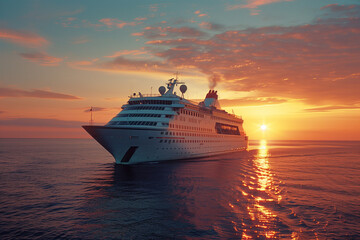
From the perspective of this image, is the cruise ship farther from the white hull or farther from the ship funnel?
the ship funnel

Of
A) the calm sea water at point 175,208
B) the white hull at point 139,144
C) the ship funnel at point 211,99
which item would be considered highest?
the ship funnel at point 211,99

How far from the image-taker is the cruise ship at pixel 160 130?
1484 inches

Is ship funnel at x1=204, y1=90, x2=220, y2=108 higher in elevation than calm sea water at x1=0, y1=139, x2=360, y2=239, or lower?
higher

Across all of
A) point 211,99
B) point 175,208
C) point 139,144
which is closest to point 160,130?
point 139,144

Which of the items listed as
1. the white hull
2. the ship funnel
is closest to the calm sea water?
the white hull

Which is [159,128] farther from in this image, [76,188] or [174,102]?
[76,188]

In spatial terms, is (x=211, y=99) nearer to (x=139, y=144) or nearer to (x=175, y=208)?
(x=139, y=144)

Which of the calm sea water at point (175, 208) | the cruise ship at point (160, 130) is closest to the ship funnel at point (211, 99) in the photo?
the cruise ship at point (160, 130)

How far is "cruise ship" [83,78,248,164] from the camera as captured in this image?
124 feet

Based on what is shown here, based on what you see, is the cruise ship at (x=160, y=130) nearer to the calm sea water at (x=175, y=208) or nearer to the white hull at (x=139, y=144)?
the white hull at (x=139, y=144)

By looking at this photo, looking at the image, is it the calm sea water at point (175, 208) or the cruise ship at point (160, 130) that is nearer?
the calm sea water at point (175, 208)

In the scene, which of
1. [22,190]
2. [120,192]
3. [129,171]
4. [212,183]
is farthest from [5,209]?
[212,183]

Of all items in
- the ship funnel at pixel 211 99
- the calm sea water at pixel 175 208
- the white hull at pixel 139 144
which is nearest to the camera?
the calm sea water at pixel 175 208

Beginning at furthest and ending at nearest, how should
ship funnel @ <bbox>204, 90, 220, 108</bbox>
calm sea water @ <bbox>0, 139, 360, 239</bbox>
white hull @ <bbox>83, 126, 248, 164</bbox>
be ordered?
ship funnel @ <bbox>204, 90, 220, 108</bbox>, white hull @ <bbox>83, 126, 248, 164</bbox>, calm sea water @ <bbox>0, 139, 360, 239</bbox>
